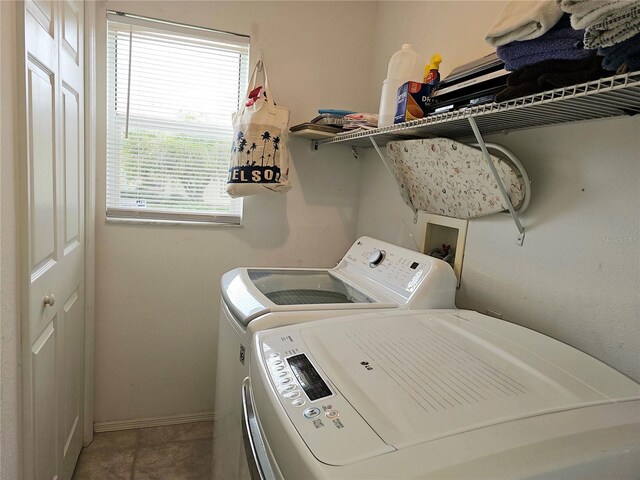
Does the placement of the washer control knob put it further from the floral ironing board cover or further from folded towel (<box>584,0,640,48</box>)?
folded towel (<box>584,0,640,48</box>)

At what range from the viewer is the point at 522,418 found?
0.74 meters

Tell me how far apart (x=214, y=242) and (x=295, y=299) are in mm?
887

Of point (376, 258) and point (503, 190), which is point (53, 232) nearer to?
point (376, 258)

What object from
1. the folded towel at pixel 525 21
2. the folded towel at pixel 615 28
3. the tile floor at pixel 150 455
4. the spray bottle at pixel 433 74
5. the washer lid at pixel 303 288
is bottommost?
the tile floor at pixel 150 455

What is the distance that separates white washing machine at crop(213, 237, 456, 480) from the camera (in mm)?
1300

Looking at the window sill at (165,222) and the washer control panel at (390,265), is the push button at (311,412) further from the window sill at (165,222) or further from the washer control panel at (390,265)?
the window sill at (165,222)

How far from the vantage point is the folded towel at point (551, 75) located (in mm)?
820

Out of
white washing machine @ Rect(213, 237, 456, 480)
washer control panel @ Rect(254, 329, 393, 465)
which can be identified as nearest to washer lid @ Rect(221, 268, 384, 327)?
white washing machine @ Rect(213, 237, 456, 480)

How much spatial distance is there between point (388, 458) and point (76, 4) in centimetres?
199

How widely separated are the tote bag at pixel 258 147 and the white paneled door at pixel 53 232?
2.23 ft

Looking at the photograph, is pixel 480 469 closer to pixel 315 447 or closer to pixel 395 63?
pixel 315 447

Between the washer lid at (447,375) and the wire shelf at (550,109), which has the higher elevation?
the wire shelf at (550,109)

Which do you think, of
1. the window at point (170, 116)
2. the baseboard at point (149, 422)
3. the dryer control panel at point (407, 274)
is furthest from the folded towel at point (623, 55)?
the baseboard at point (149, 422)

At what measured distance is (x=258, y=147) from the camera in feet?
6.29
